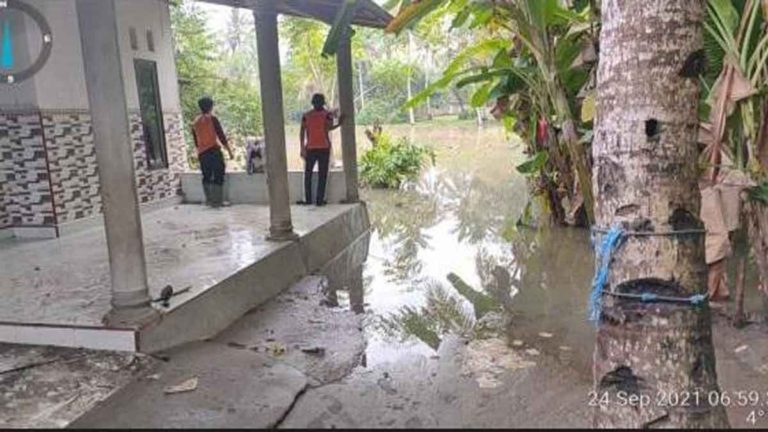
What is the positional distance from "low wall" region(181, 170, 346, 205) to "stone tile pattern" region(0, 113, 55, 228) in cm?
258

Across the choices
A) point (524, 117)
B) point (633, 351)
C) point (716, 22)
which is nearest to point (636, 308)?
point (633, 351)

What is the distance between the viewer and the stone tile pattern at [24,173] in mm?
6516

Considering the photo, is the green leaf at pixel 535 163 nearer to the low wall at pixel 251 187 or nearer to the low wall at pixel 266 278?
the low wall at pixel 266 278

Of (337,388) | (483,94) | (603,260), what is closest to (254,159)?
(483,94)

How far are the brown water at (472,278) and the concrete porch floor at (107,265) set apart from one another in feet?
3.30

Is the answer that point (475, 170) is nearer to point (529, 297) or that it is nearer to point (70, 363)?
point (529, 297)

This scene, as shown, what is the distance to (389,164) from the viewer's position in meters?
13.3

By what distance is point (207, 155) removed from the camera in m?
8.49

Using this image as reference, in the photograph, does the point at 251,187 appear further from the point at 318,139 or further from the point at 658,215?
the point at 658,215

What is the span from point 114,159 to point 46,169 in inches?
128

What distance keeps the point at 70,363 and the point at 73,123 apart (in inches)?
160

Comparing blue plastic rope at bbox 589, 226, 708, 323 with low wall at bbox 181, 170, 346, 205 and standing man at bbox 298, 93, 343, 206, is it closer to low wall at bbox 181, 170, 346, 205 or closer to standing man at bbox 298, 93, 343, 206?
standing man at bbox 298, 93, 343, 206

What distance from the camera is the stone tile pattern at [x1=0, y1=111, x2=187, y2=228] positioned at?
6539 millimetres

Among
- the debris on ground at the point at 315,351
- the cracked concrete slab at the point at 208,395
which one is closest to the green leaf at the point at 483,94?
the debris on ground at the point at 315,351
